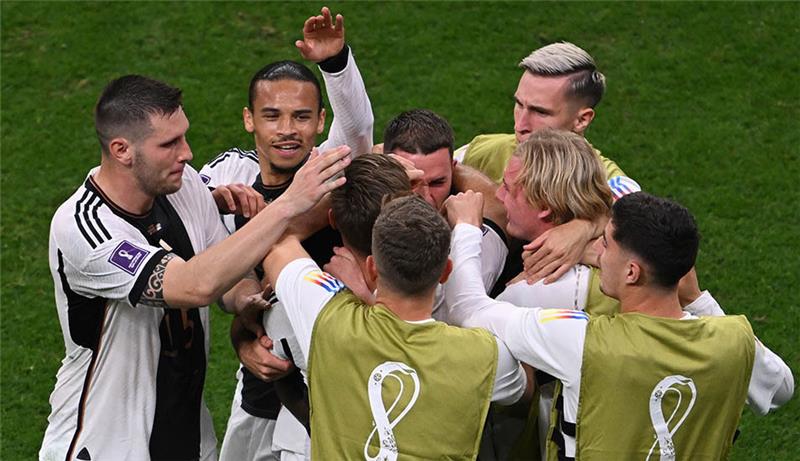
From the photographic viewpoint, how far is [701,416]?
3.95m

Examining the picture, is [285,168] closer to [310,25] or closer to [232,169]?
[232,169]

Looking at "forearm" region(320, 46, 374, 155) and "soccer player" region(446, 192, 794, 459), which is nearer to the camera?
"soccer player" region(446, 192, 794, 459)

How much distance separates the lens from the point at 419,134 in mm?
4742

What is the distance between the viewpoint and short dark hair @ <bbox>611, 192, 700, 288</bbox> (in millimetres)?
3924

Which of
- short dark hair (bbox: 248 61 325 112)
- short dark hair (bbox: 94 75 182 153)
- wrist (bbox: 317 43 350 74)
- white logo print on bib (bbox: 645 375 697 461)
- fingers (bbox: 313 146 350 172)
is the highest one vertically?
short dark hair (bbox: 94 75 182 153)

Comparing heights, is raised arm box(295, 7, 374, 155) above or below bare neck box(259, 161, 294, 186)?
above

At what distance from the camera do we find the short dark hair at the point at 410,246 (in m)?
3.78

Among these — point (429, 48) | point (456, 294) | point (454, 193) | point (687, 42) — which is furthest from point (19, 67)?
point (456, 294)

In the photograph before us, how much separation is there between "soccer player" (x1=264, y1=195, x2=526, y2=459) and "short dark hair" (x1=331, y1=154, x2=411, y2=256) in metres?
0.19

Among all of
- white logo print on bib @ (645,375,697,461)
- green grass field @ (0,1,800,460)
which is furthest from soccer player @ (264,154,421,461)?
green grass field @ (0,1,800,460)

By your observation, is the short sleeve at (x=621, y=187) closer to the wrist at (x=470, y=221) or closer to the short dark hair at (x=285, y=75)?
the wrist at (x=470, y=221)

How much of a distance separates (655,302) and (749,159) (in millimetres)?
5257

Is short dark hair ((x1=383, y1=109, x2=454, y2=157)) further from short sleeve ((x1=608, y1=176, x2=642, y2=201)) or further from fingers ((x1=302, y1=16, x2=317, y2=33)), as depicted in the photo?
short sleeve ((x1=608, y1=176, x2=642, y2=201))

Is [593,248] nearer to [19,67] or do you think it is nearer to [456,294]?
[456,294]
